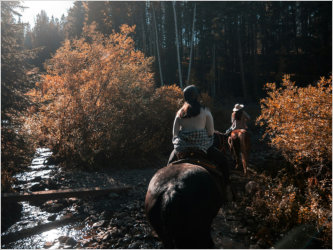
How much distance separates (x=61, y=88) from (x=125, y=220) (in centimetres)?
658

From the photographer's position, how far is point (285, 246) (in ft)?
12.6

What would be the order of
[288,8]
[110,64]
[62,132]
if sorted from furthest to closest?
[288,8] → [110,64] → [62,132]


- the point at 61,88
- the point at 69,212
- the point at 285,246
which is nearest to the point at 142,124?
the point at 61,88

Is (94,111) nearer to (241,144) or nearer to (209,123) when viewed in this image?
(241,144)

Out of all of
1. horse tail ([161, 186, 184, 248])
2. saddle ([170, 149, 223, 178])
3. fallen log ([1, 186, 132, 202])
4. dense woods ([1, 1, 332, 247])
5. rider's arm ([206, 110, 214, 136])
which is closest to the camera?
horse tail ([161, 186, 184, 248])

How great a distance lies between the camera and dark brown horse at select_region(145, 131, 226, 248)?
274 centimetres

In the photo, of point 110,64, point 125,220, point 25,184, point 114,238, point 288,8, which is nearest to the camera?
point 114,238

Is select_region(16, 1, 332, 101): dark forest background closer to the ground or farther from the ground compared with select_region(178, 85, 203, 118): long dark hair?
farther from the ground

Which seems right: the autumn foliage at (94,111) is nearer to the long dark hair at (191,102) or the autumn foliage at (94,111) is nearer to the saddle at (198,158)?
the saddle at (198,158)

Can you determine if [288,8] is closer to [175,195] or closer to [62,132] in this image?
[62,132]

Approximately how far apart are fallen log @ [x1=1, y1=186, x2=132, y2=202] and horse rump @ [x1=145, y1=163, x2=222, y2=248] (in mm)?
3816

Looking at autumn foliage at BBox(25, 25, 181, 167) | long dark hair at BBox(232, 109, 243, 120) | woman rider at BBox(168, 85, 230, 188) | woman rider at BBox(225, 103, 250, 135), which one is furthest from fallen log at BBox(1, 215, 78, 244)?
long dark hair at BBox(232, 109, 243, 120)

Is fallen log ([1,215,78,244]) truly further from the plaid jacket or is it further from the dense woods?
the plaid jacket

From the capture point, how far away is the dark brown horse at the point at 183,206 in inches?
108
